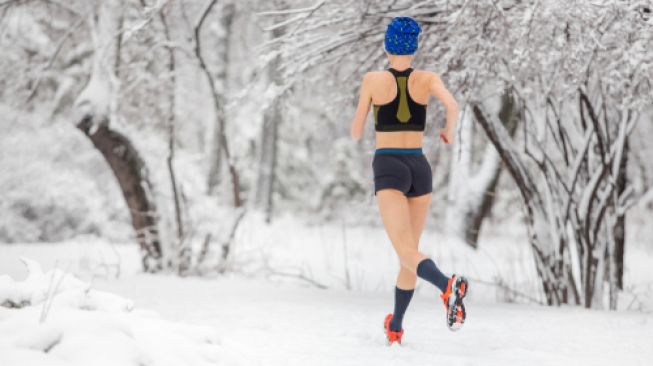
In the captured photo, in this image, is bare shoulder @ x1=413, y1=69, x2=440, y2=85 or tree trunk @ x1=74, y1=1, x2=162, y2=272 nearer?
bare shoulder @ x1=413, y1=69, x2=440, y2=85

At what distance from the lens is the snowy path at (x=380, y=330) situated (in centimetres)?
311

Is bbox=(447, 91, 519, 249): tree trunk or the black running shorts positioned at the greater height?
the black running shorts

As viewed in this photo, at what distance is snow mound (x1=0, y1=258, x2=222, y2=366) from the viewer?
2.20m

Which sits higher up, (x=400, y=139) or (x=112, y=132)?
(x=400, y=139)

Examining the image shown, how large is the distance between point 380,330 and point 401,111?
1428mm

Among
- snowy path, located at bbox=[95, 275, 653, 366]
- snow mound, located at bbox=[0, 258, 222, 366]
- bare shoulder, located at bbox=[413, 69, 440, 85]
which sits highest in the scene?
bare shoulder, located at bbox=[413, 69, 440, 85]

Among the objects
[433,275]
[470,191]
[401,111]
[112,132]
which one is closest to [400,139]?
[401,111]

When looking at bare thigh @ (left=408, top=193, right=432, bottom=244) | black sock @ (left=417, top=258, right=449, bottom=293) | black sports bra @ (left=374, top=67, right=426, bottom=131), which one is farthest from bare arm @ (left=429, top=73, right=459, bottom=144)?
black sock @ (left=417, top=258, right=449, bottom=293)

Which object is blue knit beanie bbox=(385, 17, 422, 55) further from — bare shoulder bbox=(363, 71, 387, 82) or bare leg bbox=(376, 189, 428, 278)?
bare leg bbox=(376, 189, 428, 278)

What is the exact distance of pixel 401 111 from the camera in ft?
10.3

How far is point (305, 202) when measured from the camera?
22953mm

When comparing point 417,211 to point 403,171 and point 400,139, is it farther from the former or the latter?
point 400,139

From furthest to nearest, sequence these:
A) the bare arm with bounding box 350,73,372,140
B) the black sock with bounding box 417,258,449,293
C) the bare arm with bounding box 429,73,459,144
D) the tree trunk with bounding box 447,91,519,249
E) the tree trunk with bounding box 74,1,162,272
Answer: the tree trunk with bounding box 447,91,519,249 < the tree trunk with bounding box 74,1,162,272 < the bare arm with bounding box 350,73,372,140 < the bare arm with bounding box 429,73,459,144 < the black sock with bounding box 417,258,449,293

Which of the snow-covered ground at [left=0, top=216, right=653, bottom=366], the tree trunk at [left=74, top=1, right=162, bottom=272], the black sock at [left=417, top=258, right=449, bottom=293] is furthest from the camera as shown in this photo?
the tree trunk at [left=74, top=1, right=162, bottom=272]
